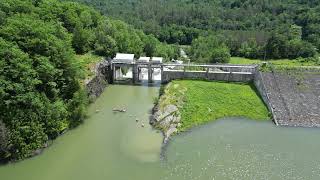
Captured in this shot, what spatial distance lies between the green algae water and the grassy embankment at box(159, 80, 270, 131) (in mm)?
1226

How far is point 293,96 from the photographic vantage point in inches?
1624

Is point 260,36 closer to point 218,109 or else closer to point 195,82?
point 195,82

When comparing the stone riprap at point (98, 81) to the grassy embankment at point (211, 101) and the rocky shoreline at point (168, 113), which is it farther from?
the grassy embankment at point (211, 101)

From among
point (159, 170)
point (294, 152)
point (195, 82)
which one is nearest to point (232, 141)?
point (294, 152)

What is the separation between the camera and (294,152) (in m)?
31.7

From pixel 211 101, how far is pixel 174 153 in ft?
37.2

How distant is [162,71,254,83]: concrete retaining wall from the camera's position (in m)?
46.5

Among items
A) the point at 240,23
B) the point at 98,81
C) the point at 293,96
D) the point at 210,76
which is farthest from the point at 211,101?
the point at 240,23

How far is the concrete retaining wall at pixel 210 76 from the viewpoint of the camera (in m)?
46.5

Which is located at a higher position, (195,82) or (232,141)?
(195,82)

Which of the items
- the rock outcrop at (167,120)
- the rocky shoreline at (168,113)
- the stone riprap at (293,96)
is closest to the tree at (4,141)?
the rocky shoreline at (168,113)

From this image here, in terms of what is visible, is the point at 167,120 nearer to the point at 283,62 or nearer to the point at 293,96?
the point at 293,96

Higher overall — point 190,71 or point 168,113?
point 190,71

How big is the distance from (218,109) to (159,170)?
13177mm
